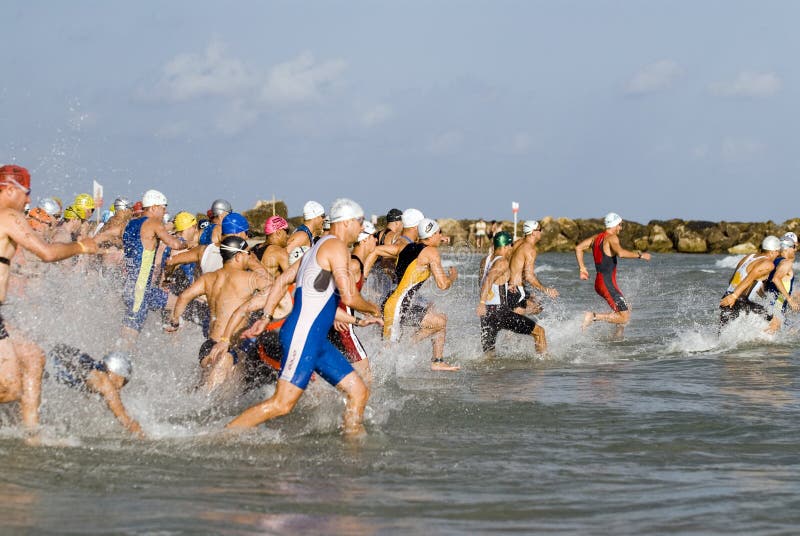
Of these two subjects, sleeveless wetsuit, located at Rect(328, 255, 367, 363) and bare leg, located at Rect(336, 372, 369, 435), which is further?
sleeveless wetsuit, located at Rect(328, 255, 367, 363)

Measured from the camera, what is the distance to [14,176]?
6.07m

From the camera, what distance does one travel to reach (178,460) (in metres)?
6.23

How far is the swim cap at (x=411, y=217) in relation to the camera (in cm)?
1043

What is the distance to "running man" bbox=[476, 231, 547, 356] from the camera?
1167cm

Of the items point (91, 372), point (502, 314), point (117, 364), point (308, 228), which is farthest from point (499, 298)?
point (91, 372)

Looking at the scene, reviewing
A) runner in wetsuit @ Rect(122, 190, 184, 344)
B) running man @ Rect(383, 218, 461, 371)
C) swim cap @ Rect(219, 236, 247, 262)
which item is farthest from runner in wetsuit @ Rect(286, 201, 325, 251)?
swim cap @ Rect(219, 236, 247, 262)

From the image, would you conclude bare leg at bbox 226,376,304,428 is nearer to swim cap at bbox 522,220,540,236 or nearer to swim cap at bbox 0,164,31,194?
swim cap at bbox 0,164,31,194

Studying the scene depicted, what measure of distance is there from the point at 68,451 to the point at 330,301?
189 cm

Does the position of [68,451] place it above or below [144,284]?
below

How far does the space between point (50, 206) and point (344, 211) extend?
869 cm

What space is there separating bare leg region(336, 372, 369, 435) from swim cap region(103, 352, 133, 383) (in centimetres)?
137

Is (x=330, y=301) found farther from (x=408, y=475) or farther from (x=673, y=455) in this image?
(x=673, y=455)

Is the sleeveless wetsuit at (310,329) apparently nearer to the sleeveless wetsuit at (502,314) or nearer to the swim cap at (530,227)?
the sleeveless wetsuit at (502,314)

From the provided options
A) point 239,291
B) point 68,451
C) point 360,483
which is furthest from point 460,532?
point 239,291
